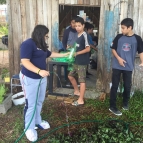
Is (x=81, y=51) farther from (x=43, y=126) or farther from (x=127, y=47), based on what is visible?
(x=43, y=126)

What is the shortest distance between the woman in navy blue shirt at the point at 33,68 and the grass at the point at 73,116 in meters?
0.46

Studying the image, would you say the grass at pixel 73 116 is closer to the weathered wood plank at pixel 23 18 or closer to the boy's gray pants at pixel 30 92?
the boy's gray pants at pixel 30 92

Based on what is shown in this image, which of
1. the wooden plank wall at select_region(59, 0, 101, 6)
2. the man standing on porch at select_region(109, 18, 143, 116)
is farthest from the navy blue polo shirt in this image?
the wooden plank wall at select_region(59, 0, 101, 6)

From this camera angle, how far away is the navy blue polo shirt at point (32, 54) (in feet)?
9.70

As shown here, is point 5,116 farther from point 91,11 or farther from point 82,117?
point 91,11

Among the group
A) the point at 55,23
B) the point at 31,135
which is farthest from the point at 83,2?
the point at 31,135

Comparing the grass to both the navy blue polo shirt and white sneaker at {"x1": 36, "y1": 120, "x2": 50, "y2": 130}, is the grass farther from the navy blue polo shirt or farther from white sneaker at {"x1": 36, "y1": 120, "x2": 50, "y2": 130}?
the navy blue polo shirt

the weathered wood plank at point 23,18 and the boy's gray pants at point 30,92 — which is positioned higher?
the weathered wood plank at point 23,18

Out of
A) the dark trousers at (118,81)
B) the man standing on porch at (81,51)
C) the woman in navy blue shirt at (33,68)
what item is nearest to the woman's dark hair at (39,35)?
the woman in navy blue shirt at (33,68)

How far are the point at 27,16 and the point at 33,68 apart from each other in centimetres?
268

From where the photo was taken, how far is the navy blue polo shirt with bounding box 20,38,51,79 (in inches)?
116

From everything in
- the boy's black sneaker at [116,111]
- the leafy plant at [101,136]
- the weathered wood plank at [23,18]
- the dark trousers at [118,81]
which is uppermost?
the weathered wood plank at [23,18]

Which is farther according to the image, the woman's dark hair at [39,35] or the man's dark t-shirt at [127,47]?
the man's dark t-shirt at [127,47]

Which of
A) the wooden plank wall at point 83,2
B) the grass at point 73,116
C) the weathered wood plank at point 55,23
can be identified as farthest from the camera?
the weathered wood plank at point 55,23
